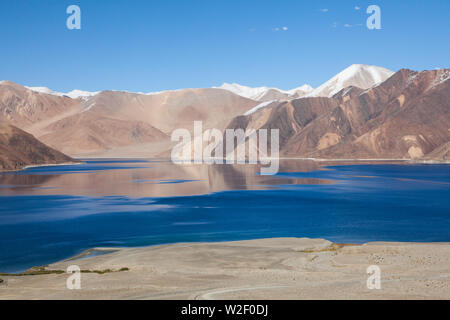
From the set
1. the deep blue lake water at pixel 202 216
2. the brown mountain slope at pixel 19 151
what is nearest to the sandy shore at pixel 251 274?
the deep blue lake water at pixel 202 216

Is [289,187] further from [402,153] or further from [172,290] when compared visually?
[402,153]

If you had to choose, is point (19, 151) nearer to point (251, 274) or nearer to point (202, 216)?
point (202, 216)

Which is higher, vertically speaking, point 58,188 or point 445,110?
point 445,110

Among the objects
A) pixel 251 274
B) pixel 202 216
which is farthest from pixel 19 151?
pixel 251 274

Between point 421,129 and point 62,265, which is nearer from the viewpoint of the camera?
point 62,265
